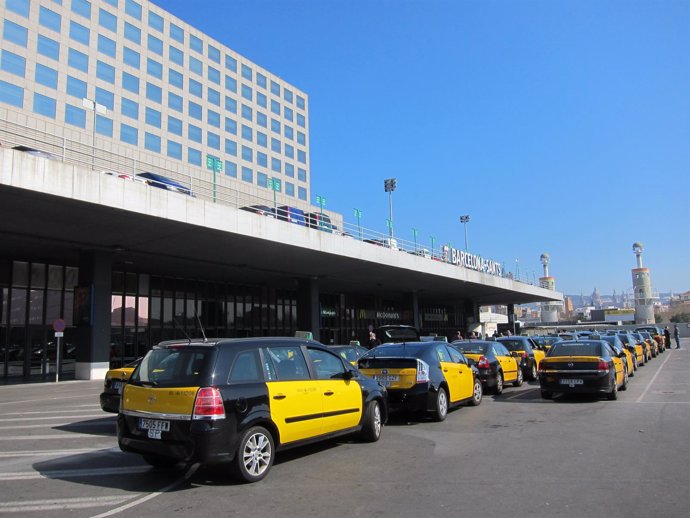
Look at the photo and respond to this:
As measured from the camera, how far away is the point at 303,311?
37.3 m

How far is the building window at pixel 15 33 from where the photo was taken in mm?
42938

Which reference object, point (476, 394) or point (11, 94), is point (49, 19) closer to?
point (11, 94)

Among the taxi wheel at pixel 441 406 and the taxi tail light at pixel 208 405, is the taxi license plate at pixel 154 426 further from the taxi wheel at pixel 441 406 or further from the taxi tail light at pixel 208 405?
the taxi wheel at pixel 441 406

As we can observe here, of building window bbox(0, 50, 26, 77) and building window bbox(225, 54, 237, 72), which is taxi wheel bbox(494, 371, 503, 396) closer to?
building window bbox(0, 50, 26, 77)

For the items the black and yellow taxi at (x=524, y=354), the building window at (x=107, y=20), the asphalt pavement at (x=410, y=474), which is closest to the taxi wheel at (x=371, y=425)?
the asphalt pavement at (x=410, y=474)

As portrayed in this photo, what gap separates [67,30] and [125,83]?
20.9 feet

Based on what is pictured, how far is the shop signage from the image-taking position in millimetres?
44284

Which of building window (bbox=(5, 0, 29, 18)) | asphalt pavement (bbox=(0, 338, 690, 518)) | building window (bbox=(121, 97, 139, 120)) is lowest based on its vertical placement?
asphalt pavement (bbox=(0, 338, 690, 518))

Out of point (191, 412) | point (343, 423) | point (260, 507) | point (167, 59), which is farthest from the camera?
point (167, 59)

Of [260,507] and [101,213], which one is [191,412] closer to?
[260,507]

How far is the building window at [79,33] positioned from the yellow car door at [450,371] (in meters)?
48.8

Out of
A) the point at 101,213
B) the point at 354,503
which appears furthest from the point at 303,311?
the point at 354,503

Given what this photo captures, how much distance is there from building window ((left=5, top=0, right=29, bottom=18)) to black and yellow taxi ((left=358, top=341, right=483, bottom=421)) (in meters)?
46.7

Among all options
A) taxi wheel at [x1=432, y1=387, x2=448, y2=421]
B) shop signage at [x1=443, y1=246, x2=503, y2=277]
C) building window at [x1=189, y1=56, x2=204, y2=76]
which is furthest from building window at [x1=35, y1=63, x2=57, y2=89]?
taxi wheel at [x1=432, y1=387, x2=448, y2=421]
